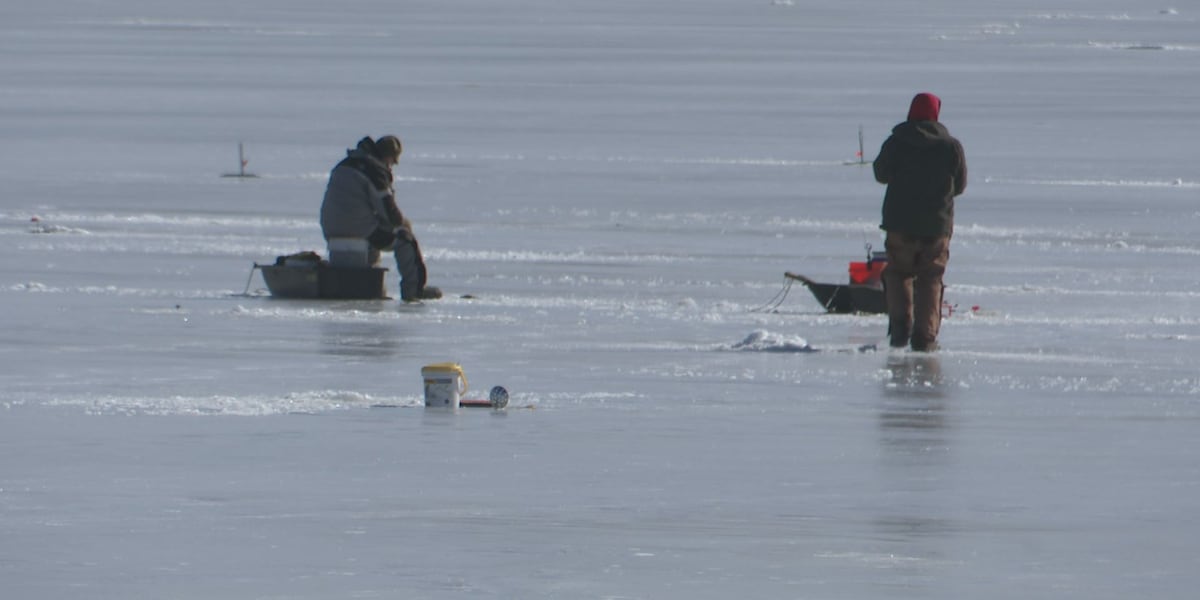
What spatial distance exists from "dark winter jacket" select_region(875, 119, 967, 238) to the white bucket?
3117 millimetres

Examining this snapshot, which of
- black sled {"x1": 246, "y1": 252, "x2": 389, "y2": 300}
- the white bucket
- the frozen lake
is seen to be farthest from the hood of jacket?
black sled {"x1": 246, "y1": 252, "x2": 389, "y2": 300}

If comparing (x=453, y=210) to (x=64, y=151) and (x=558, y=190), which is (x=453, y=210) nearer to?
(x=558, y=190)

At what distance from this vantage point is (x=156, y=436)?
27.6ft

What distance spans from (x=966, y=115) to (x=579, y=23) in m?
35.7

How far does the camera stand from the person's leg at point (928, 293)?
A: 11.3 meters

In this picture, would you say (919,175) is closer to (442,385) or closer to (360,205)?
(442,385)

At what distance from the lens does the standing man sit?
37.9 feet

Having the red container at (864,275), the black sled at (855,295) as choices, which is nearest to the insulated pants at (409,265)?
the black sled at (855,295)

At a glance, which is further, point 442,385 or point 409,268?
point 409,268

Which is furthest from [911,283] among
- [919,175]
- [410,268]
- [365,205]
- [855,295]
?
[365,205]

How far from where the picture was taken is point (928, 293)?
11.4m

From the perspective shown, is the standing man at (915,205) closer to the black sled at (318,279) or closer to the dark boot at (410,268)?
the dark boot at (410,268)

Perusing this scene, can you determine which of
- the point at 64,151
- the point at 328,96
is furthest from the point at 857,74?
the point at 64,151

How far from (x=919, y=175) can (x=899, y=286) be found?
52 cm
